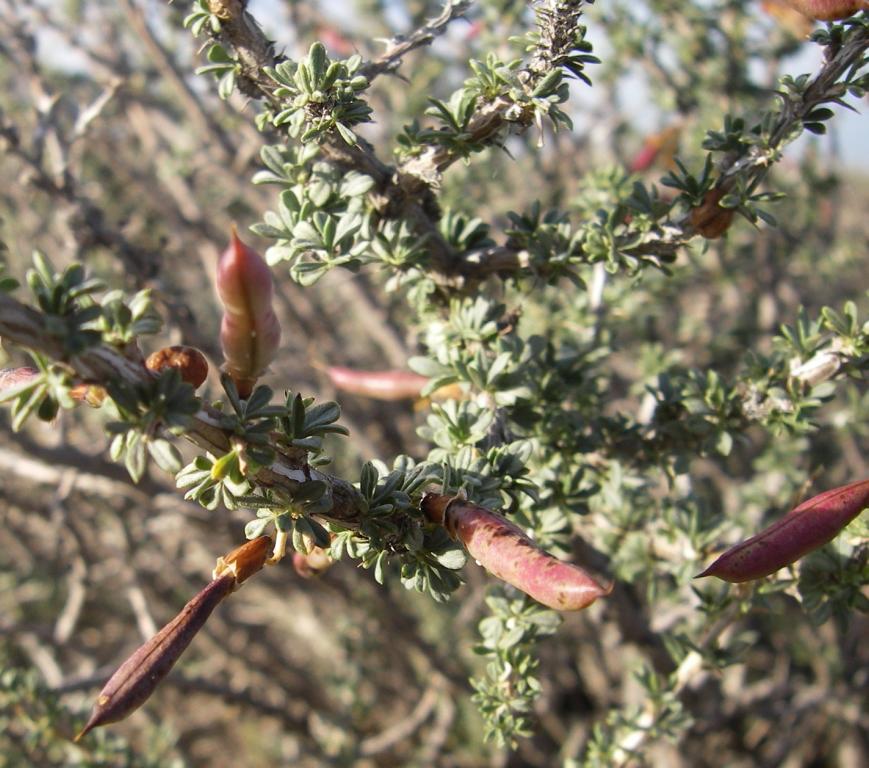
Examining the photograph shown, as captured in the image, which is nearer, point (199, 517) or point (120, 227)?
point (120, 227)

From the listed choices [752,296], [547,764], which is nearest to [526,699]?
[547,764]

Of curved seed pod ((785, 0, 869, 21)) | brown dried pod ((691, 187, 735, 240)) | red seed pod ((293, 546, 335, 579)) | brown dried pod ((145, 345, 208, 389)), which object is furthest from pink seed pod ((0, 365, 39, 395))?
curved seed pod ((785, 0, 869, 21))

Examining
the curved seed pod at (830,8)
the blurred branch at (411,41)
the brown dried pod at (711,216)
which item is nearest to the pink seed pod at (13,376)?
the blurred branch at (411,41)

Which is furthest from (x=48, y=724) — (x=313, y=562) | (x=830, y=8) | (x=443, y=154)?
(x=830, y=8)

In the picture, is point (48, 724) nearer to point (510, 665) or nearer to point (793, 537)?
point (510, 665)

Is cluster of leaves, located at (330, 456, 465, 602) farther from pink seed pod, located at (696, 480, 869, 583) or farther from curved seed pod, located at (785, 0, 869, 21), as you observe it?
curved seed pod, located at (785, 0, 869, 21)

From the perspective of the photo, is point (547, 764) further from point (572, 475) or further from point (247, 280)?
point (247, 280)
